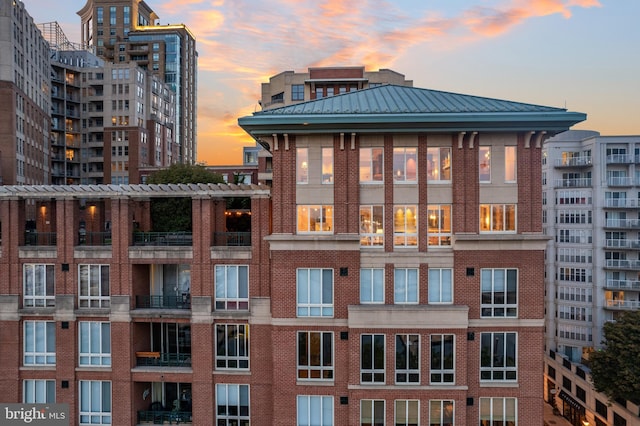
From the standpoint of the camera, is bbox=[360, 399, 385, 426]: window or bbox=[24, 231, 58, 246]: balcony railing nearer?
bbox=[360, 399, 385, 426]: window

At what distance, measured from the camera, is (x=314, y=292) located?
24.2 metres

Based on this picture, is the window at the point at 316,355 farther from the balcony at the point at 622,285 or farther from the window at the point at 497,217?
the balcony at the point at 622,285

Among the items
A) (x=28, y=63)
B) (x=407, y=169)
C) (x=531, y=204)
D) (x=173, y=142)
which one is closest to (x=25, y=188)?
(x=407, y=169)

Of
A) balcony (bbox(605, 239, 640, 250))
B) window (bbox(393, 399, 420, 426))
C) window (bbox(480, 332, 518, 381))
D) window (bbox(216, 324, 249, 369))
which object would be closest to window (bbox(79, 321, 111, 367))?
window (bbox(216, 324, 249, 369))

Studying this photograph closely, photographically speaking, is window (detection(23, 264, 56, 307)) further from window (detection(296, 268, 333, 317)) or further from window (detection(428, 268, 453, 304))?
window (detection(428, 268, 453, 304))

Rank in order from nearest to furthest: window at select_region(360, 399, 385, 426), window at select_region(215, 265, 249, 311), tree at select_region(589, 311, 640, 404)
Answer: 1. window at select_region(360, 399, 385, 426)
2. window at select_region(215, 265, 249, 311)
3. tree at select_region(589, 311, 640, 404)

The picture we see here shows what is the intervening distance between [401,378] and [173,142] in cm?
11835

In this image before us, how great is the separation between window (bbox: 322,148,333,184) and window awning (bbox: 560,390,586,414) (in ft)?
156

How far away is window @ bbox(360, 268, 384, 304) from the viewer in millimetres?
24000

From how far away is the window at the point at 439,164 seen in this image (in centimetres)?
2398

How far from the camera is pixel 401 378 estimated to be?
23.5m

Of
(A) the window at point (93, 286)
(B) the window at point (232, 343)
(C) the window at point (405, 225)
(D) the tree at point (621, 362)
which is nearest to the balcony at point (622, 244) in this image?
(D) the tree at point (621, 362)

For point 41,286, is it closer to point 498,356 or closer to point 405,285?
point 405,285

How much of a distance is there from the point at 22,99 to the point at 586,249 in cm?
9803
